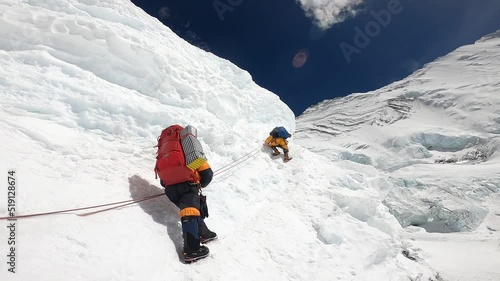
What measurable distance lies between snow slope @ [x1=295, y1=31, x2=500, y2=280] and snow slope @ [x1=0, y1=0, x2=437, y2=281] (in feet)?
12.3

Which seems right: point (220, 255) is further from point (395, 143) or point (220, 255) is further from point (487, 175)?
point (395, 143)

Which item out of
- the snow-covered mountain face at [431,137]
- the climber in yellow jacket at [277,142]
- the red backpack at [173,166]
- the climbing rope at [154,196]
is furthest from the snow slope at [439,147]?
the red backpack at [173,166]

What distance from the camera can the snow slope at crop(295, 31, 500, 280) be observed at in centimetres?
1421

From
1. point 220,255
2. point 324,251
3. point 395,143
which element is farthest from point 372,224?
point 395,143

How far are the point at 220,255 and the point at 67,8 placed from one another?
21.4ft

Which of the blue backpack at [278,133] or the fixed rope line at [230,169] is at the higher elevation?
the blue backpack at [278,133]

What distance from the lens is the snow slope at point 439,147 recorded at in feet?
46.6

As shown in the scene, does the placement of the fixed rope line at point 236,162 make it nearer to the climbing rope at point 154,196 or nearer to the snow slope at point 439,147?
the climbing rope at point 154,196

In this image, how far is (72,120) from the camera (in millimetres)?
5258

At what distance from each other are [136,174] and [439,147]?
51.8m

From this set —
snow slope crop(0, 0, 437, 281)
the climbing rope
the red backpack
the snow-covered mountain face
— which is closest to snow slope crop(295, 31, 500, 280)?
the snow-covered mountain face

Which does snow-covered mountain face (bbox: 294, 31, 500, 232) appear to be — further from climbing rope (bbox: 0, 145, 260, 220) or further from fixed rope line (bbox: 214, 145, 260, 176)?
climbing rope (bbox: 0, 145, 260, 220)

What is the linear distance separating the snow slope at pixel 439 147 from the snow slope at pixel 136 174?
3743 millimetres

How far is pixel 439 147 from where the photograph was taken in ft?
157
